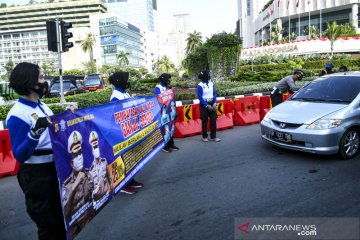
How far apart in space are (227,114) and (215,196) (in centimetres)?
566

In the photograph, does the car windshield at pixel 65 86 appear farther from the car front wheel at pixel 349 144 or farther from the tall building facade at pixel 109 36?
the tall building facade at pixel 109 36

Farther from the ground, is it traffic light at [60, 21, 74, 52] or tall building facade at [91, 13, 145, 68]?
tall building facade at [91, 13, 145, 68]

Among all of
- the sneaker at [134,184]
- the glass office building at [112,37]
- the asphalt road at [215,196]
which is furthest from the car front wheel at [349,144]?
the glass office building at [112,37]

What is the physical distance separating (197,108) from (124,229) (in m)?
5.94

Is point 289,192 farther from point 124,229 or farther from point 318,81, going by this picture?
point 318,81

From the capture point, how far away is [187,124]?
30.1 feet

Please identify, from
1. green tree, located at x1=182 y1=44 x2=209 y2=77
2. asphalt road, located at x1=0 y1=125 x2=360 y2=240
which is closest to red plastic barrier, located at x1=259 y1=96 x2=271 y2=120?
asphalt road, located at x1=0 y1=125 x2=360 y2=240

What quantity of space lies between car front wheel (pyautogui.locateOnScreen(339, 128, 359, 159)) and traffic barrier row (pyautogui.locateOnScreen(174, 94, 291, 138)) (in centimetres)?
418

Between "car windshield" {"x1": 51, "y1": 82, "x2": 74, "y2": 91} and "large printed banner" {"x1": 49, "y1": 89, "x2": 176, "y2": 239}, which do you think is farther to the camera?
"car windshield" {"x1": 51, "y1": 82, "x2": 74, "y2": 91}

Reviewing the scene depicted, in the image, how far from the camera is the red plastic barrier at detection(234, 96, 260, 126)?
10398 mm

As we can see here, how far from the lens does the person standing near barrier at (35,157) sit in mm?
2684

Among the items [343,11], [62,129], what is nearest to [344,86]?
[62,129]

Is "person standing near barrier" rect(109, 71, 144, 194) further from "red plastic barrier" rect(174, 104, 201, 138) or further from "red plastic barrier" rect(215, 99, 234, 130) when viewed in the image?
"red plastic barrier" rect(215, 99, 234, 130)

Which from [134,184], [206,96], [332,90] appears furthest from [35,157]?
[332,90]
